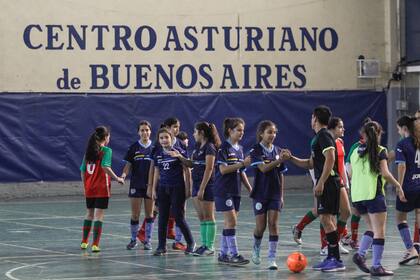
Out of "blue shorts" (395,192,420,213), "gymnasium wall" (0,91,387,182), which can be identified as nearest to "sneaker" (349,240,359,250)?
"blue shorts" (395,192,420,213)

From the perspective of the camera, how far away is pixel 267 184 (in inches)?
615

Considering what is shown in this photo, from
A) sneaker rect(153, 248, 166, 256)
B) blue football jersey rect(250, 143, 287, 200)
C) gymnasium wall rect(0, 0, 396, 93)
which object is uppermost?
gymnasium wall rect(0, 0, 396, 93)

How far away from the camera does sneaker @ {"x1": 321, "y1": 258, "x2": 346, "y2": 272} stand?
1511 centimetres

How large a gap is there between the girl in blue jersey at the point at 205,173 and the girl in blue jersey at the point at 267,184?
144 cm

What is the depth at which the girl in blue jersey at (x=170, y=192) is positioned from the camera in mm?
17391

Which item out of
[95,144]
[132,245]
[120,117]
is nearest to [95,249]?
[132,245]

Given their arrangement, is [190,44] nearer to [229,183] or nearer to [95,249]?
[95,249]

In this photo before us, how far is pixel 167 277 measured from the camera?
14.6 meters

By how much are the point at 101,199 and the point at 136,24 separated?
49.8 feet

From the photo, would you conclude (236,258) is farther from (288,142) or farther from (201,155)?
(288,142)

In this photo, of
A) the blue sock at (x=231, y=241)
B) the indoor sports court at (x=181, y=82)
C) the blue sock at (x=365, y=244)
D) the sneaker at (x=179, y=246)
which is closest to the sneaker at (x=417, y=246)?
the blue sock at (x=365, y=244)

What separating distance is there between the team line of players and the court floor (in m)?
0.32

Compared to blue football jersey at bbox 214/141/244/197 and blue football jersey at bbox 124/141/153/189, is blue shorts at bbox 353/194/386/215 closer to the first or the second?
blue football jersey at bbox 214/141/244/197

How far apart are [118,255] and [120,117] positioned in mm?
15260
